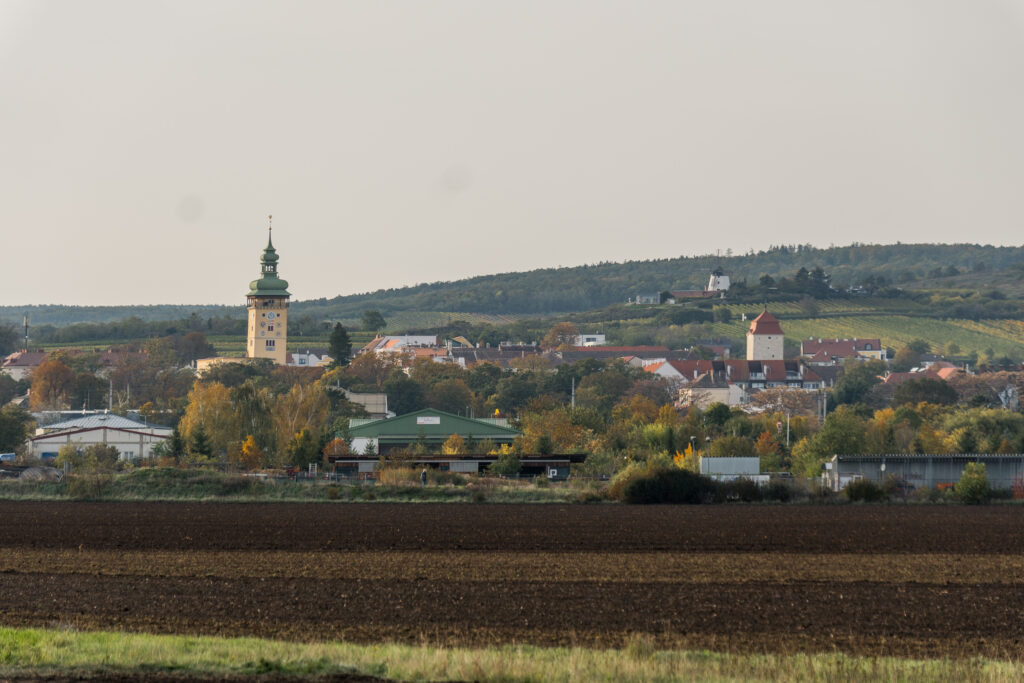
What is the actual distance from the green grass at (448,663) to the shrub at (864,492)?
50651 millimetres

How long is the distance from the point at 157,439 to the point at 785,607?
273ft

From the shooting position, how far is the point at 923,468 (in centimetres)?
8194

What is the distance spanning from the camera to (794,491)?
242 feet

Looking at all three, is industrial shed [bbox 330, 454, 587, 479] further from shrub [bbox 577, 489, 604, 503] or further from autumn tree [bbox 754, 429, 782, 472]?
shrub [bbox 577, 489, 604, 503]

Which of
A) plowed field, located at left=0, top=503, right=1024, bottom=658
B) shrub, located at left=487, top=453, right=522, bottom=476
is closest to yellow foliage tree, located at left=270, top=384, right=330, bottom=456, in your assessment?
shrub, located at left=487, top=453, right=522, bottom=476

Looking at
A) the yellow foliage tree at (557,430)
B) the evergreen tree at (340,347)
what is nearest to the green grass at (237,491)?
the yellow foliage tree at (557,430)

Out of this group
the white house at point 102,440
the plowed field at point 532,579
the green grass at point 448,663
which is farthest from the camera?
the white house at point 102,440

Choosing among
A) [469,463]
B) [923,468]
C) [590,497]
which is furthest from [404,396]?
[590,497]

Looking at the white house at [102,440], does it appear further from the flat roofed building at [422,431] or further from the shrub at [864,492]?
the shrub at [864,492]

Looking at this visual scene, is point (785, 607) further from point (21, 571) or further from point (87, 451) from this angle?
point (87, 451)

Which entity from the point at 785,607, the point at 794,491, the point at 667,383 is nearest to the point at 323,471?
the point at 794,491

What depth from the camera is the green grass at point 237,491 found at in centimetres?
7119

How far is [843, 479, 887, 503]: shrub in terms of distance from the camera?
71.9 metres

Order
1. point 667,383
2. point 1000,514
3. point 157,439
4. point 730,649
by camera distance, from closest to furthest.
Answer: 1. point 730,649
2. point 1000,514
3. point 157,439
4. point 667,383
